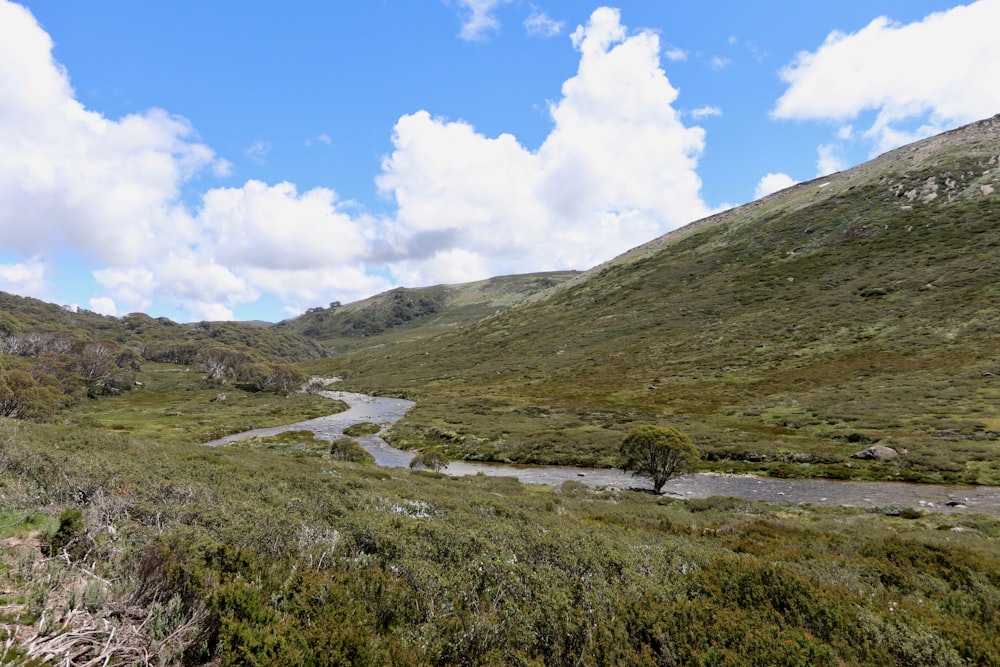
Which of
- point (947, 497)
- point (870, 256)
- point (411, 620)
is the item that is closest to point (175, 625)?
point (411, 620)

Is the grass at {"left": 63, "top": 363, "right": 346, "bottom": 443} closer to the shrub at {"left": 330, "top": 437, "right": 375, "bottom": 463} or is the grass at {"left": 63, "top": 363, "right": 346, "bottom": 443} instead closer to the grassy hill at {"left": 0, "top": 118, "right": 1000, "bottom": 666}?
the grassy hill at {"left": 0, "top": 118, "right": 1000, "bottom": 666}

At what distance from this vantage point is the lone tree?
31875 mm

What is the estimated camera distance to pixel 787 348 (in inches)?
3307

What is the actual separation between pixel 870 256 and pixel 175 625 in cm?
15273

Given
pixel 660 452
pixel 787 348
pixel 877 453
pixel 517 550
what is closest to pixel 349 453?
pixel 660 452

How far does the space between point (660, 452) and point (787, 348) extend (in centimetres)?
6868

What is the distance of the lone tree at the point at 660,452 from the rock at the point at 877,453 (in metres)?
15.7

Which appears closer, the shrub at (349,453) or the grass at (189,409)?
the shrub at (349,453)

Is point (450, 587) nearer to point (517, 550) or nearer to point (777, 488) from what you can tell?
point (517, 550)

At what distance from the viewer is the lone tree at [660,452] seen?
31875mm

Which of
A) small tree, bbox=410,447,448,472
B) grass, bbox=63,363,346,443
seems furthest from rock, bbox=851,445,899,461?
grass, bbox=63,363,346,443

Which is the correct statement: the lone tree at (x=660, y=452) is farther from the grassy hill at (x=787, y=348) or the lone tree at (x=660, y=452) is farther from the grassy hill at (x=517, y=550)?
the grassy hill at (x=787, y=348)

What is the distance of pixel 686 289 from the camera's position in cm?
14712

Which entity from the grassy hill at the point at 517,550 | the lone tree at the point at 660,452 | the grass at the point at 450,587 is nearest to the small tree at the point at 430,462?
the grassy hill at the point at 517,550
